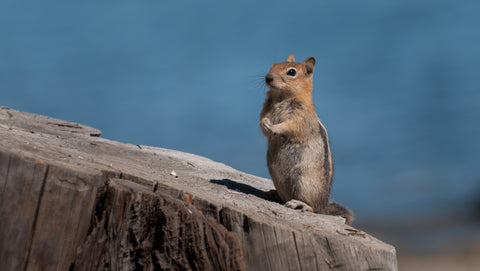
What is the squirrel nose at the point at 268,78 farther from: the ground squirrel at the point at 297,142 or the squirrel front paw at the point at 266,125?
the squirrel front paw at the point at 266,125

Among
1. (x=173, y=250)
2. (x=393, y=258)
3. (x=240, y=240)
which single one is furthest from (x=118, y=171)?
(x=393, y=258)

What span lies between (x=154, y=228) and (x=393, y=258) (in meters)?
1.65

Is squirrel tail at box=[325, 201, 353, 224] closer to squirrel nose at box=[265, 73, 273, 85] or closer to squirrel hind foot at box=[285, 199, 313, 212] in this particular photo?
squirrel hind foot at box=[285, 199, 313, 212]

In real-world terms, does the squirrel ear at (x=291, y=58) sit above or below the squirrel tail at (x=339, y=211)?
above

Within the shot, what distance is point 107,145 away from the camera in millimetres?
5004

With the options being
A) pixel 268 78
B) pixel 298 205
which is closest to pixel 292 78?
pixel 268 78

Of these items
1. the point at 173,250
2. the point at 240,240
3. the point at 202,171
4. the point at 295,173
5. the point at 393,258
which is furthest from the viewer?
the point at 202,171

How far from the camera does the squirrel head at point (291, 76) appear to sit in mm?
4961

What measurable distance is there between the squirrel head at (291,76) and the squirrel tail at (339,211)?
124 centimetres

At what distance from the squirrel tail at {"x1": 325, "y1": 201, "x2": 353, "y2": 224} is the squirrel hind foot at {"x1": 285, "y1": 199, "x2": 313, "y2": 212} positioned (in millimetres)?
564

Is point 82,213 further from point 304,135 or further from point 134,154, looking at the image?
point 304,135

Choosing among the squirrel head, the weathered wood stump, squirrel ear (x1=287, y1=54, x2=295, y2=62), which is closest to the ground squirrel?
the squirrel head

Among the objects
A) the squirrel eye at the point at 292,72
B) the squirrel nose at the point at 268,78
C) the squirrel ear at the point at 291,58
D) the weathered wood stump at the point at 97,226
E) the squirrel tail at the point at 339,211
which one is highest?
the squirrel ear at the point at 291,58

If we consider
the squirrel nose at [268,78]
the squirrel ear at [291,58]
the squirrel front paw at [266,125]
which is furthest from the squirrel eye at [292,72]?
the squirrel ear at [291,58]
